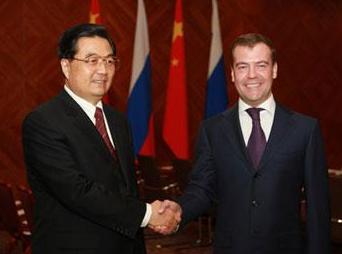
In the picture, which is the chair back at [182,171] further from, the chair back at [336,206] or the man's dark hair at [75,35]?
the man's dark hair at [75,35]

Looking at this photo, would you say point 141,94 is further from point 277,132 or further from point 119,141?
point 277,132

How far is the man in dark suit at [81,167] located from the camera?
7.78 feet

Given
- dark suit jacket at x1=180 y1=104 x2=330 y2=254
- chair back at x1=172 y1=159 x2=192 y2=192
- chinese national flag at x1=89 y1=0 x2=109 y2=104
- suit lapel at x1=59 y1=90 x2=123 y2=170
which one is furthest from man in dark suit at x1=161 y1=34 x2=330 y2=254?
chinese national flag at x1=89 y1=0 x2=109 y2=104

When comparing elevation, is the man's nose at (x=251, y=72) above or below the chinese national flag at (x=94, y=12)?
below

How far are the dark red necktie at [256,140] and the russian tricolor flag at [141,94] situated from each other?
4744 millimetres

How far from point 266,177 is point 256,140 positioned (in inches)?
7.4

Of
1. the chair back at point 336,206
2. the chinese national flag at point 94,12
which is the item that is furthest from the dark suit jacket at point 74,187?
the chinese national flag at point 94,12

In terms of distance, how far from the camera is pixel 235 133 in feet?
8.51

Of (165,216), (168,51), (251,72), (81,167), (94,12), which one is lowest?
(165,216)

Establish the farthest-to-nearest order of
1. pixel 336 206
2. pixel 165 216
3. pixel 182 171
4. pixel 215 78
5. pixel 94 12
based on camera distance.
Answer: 1. pixel 215 78
2. pixel 94 12
3. pixel 182 171
4. pixel 336 206
5. pixel 165 216

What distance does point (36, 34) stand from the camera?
7.39 metres

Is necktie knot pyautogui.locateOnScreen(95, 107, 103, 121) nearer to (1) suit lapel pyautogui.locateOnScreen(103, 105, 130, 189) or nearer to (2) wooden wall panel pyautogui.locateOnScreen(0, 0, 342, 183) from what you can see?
(1) suit lapel pyautogui.locateOnScreen(103, 105, 130, 189)

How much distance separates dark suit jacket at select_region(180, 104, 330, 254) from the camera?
2.42m

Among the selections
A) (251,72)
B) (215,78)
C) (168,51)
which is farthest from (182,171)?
(251,72)
